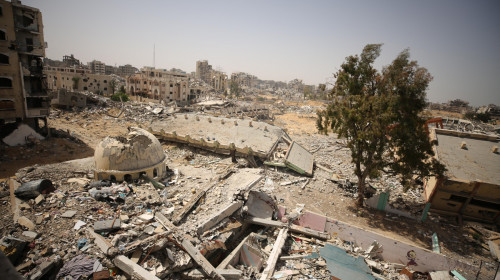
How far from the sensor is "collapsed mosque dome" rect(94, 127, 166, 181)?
12.1 metres

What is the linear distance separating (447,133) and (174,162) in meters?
19.9

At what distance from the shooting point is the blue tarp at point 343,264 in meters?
8.43

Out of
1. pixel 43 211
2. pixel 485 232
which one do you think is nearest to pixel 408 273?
pixel 485 232

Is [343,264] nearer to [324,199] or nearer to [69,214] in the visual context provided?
[324,199]

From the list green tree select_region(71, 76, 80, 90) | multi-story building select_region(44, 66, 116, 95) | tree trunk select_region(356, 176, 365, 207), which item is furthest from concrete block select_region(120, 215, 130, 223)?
green tree select_region(71, 76, 80, 90)

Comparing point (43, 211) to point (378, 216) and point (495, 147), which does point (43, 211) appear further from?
point (495, 147)

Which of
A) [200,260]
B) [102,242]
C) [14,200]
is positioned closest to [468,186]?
[200,260]

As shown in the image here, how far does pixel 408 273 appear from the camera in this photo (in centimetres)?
873

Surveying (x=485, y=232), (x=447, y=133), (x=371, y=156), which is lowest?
(x=485, y=232)

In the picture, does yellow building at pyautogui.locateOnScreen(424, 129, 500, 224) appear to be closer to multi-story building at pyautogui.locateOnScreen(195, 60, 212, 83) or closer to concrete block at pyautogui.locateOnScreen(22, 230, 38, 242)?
concrete block at pyautogui.locateOnScreen(22, 230, 38, 242)

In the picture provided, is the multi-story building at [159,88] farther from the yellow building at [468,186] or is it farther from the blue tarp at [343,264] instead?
the yellow building at [468,186]

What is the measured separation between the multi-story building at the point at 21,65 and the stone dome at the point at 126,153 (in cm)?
1144

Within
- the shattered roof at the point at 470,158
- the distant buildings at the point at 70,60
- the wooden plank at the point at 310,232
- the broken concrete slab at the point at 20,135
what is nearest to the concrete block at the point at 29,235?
the wooden plank at the point at 310,232

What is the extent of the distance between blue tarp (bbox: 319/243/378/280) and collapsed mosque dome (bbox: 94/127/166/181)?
33.9 ft
